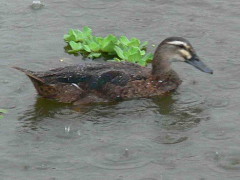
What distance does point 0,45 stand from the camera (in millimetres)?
12109

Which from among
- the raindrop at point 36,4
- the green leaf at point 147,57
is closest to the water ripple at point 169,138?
the green leaf at point 147,57

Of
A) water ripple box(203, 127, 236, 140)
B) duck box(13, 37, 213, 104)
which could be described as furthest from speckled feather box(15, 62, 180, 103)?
water ripple box(203, 127, 236, 140)

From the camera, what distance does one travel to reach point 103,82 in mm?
10438

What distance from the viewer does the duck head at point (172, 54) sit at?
10836 mm

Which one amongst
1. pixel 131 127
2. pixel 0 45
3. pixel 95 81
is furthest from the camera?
pixel 0 45

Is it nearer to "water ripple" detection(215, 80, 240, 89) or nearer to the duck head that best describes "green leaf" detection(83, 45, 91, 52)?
the duck head

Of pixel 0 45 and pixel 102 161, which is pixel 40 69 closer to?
pixel 0 45

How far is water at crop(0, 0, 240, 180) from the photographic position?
8.69 metres

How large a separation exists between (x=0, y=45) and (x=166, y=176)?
476cm

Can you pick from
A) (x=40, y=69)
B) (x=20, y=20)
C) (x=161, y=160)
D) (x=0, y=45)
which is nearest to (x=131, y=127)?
(x=161, y=160)

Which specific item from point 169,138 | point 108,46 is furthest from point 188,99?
point 108,46

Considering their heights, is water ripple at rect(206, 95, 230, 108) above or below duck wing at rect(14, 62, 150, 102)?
below

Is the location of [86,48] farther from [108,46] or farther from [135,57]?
[135,57]

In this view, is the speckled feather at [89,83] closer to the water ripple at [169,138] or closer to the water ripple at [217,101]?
the water ripple at [217,101]
